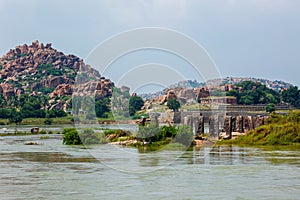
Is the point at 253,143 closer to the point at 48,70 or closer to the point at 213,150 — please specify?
the point at 213,150

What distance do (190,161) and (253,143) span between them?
30.7 feet

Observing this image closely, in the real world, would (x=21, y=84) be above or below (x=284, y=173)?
above

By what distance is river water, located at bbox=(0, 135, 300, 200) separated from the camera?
1405 centimetres

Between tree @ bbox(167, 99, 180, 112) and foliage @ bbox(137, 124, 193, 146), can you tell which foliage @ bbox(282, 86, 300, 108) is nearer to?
tree @ bbox(167, 99, 180, 112)

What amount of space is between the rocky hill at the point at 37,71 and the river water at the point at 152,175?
313ft

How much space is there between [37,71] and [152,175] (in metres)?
146

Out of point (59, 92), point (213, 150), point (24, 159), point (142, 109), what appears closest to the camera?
point (24, 159)

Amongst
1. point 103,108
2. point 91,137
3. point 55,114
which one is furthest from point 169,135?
point 55,114

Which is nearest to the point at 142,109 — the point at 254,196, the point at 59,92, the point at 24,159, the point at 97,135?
the point at 97,135

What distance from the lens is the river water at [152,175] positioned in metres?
14.0

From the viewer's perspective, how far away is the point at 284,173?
17.5m

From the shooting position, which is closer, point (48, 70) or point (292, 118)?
point (292, 118)

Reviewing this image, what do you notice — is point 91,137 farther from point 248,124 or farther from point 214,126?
point 248,124

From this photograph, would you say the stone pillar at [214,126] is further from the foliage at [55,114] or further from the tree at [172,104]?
the foliage at [55,114]
